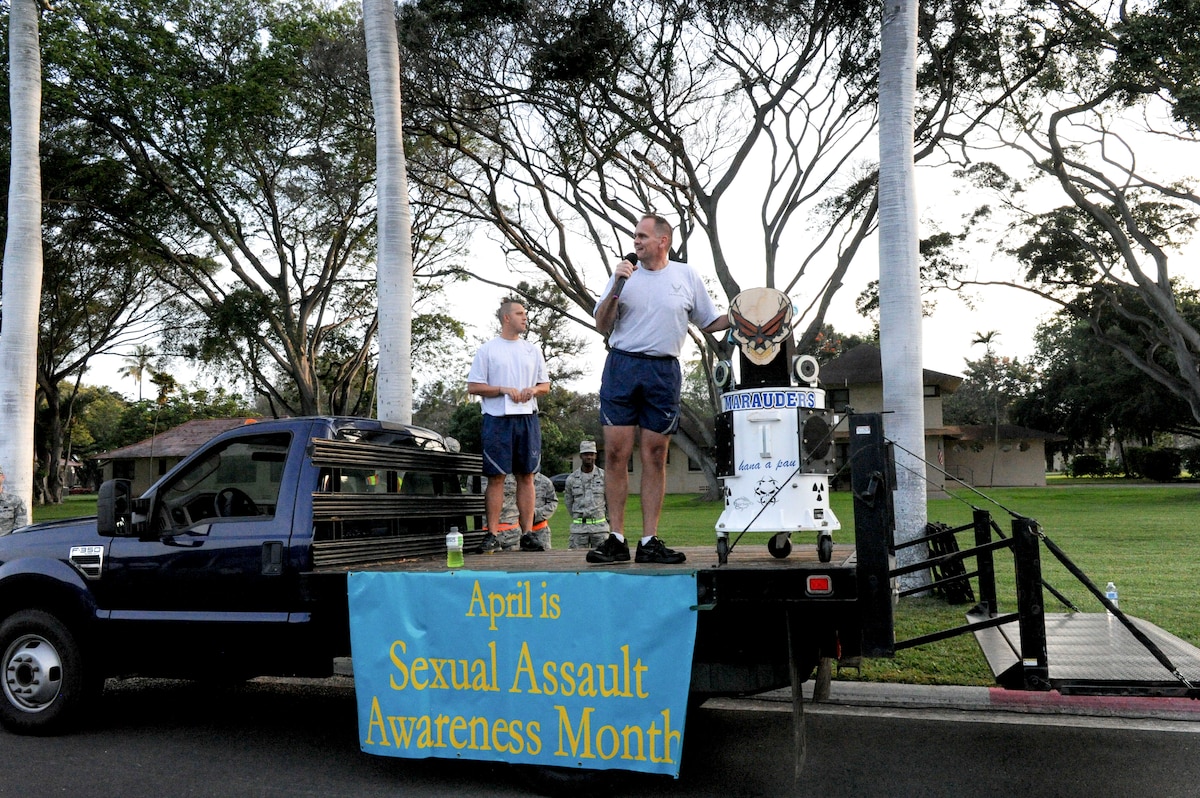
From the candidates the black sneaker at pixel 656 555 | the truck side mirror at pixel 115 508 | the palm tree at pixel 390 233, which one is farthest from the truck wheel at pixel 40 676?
the palm tree at pixel 390 233

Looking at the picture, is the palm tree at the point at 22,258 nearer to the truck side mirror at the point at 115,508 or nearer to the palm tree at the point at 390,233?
the palm tree at the point at 390,233

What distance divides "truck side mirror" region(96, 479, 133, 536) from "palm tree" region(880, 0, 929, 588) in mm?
6334

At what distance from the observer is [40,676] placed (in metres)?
5.53

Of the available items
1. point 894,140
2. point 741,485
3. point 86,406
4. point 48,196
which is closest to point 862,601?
point 741,485

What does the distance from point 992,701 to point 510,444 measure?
3.64 m

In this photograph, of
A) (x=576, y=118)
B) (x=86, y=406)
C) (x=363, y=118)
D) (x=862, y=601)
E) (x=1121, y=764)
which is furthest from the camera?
(x=86, y=406)

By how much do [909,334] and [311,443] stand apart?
19.3 ft

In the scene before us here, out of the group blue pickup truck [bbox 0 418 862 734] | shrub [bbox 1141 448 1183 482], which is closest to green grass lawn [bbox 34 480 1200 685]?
blue pickup truck [bbox 0 418 862 734]

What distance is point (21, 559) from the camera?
561 cm

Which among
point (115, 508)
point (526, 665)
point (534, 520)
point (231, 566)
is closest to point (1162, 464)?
point (534, 520)

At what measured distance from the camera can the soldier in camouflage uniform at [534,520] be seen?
6957mm

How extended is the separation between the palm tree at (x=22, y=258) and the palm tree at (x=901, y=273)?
963 centimetres

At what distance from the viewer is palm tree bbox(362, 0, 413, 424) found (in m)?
8.76

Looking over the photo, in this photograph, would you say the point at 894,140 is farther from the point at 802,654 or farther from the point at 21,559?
the point at 21,559
